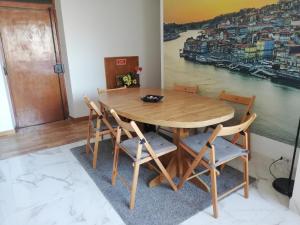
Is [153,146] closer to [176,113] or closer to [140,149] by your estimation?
[140,149]

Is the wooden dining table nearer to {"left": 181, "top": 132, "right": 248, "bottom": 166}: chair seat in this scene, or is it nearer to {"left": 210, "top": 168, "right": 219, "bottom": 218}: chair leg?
{"left": 181, "top": 132, "right": 248, "bottom": 166}: chair seat

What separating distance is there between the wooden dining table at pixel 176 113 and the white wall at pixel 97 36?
1518 millimetres

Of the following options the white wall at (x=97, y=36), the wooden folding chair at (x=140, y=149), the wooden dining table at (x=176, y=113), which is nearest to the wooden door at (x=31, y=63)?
the white wall at (x=97, y=36)

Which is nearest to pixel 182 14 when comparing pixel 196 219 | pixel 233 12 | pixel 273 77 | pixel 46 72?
pixel 233 12

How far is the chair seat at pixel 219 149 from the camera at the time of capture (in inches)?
72.6

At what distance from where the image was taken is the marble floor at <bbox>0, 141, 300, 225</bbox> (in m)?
1.83

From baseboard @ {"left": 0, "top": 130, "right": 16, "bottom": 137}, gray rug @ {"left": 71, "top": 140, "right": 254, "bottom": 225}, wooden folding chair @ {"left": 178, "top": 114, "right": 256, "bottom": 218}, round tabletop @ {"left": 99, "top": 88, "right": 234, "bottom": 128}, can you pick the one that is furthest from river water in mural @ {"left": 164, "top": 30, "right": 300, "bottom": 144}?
baseboard @ {"left": 0, "top": 130, "right": 16, "bottom": 137}

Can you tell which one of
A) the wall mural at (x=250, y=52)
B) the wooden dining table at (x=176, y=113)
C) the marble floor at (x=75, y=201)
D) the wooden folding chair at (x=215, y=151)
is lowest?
the marble floor at (x=75, y=201)

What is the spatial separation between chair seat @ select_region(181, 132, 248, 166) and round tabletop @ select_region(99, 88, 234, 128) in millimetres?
235

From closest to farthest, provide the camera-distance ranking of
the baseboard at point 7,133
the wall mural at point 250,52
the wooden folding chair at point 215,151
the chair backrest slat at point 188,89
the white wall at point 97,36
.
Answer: the wooden folding chair at point 215,151 → the wall mural at point 250,52 → the chair backrest slat at point 188,89 → the baseboard at point 7,133 → the white wall at point 97,36

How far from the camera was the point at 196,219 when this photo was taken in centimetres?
181

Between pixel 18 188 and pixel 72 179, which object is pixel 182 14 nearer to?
pixel 72 179

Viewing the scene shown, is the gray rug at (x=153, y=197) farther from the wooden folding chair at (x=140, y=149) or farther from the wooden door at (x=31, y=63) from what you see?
the wooden door at (x=31, y=63)

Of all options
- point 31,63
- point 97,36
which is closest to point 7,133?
point 31,63
